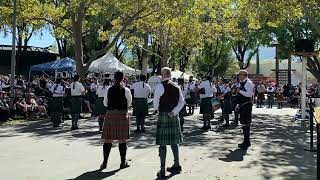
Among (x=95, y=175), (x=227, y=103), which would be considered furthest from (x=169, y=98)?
(x=227, y=103)

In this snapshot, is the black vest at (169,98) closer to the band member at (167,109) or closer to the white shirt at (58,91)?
the band member at (167,109)

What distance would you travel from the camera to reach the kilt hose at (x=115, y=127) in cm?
929

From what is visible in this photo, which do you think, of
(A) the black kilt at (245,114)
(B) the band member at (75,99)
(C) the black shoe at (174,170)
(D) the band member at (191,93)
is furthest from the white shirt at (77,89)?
(C) the black shoe at (174,170)

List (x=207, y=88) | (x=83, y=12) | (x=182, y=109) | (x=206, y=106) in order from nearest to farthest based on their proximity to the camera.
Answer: (x=182, y=109)
(x=206, y=106)
(x=207, y=88)
(x=83, y=12)

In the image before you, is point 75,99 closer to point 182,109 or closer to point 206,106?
point 182,109

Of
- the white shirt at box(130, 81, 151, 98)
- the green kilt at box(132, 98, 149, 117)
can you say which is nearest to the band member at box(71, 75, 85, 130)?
the white shirt at box(130, 81, 151, 98)

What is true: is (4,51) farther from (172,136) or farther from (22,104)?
(172,136)

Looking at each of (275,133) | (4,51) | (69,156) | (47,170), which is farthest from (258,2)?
(4,51)

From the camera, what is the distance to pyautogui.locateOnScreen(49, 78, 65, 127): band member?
56.4 ft

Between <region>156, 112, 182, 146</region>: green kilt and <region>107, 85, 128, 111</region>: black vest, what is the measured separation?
95 centimetres

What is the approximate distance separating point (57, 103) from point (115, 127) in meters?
8.46

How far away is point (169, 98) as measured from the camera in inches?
341

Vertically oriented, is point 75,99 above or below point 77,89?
below

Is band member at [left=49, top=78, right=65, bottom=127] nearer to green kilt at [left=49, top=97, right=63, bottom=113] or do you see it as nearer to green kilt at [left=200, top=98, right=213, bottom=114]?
green kilt at [left=49, top=97, right=63, bottom=113]
